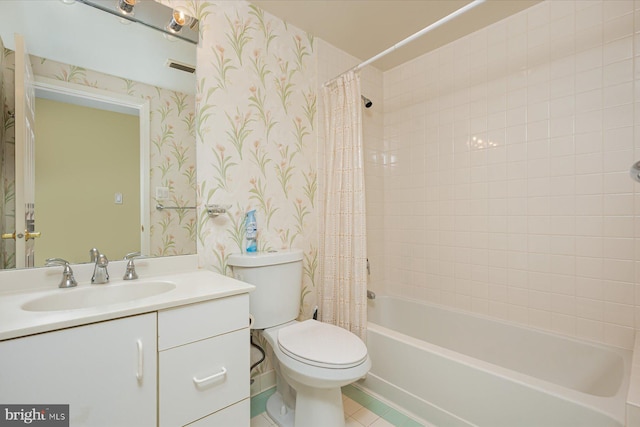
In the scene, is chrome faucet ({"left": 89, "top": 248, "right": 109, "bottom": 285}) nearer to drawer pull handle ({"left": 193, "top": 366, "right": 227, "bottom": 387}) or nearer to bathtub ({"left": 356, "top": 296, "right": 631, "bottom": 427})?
drawer pull handle ({"left": 193, "top": 366, "right": 227, "bottom": 387})

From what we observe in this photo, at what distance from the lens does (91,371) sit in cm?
81

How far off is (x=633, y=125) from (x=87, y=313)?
2371 mm

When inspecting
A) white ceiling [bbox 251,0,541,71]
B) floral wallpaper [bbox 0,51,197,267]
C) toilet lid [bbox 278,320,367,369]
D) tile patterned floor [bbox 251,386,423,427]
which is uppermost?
white ceiling [bbox 251,0,541,71]

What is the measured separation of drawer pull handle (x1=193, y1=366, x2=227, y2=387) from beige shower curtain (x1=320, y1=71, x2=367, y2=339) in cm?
88

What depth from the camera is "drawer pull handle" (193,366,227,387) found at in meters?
1.00

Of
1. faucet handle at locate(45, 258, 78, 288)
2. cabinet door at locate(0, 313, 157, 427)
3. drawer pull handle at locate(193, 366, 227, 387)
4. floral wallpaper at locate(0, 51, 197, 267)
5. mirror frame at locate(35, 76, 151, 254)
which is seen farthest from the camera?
floral wallpaper at locate(0, 51, 197, 267)

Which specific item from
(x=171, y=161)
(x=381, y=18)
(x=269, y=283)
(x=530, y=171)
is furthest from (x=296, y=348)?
(x=381, y=18)

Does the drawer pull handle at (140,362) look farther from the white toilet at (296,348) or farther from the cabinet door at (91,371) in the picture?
the white toilet at (296,348)

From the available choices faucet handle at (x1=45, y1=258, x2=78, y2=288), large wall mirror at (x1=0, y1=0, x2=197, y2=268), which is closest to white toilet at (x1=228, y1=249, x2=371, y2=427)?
large wall mirror at (x1=0, y1=0, x2=197, y2=268)

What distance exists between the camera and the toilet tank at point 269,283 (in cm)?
149

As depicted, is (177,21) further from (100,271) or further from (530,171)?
(530,171)

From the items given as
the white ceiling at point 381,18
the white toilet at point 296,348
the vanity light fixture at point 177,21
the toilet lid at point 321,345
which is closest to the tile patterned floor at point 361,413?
the white toilet at point 296,348

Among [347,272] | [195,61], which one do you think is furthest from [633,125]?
[195,61]

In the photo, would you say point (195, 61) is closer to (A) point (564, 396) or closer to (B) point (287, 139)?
(B) point (287, 139)
